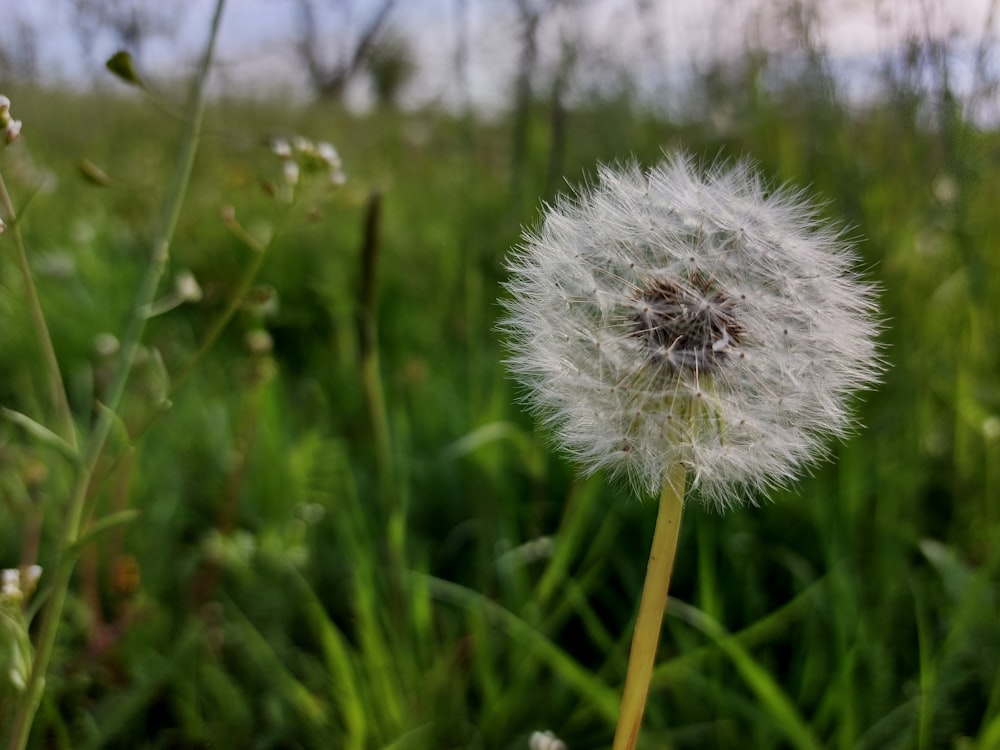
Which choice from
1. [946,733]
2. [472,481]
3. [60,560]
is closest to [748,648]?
[946,733]

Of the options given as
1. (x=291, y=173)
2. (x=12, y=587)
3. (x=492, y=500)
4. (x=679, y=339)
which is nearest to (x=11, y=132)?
(x=291, y=173)

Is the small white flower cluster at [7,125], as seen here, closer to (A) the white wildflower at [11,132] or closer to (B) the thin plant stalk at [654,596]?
(A) the white wildflower at [11,132]

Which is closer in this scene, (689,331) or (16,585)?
(689,331)

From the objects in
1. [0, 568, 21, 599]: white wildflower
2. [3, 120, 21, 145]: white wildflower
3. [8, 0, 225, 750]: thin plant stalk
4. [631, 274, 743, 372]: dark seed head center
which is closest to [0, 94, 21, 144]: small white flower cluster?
[3, 120, 21, 145]: white wildflower

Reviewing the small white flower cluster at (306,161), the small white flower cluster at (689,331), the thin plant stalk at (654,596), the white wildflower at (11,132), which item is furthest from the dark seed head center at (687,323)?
the white wildflower at (11,132)

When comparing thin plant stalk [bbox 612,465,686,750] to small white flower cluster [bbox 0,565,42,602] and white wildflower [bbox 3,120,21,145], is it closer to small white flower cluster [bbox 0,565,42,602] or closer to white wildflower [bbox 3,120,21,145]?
small white flower cluster [bbox 0,565,42,602]

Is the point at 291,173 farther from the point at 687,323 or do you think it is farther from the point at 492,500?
the point at 492,500

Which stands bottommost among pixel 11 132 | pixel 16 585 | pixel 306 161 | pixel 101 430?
pixel 16 585
